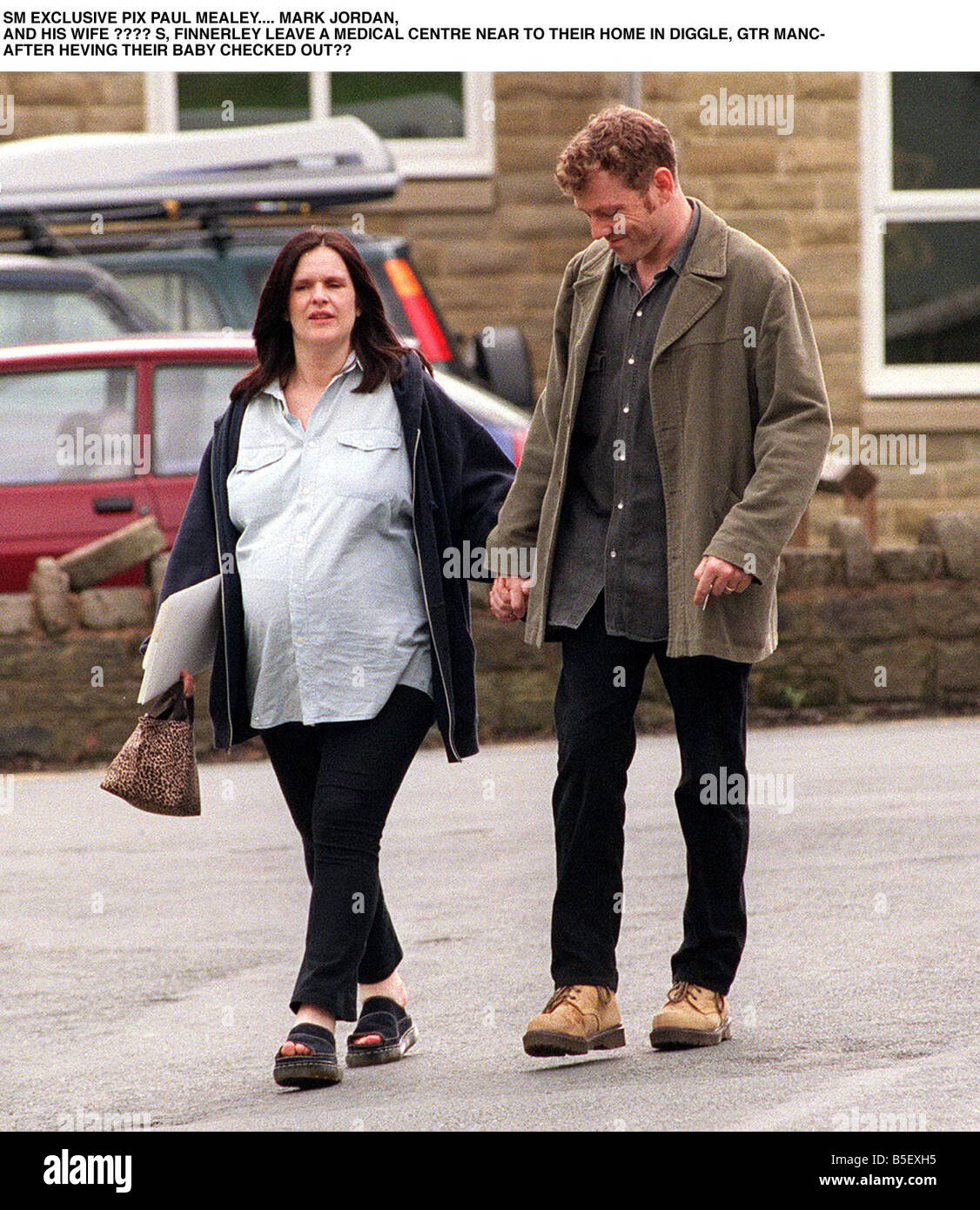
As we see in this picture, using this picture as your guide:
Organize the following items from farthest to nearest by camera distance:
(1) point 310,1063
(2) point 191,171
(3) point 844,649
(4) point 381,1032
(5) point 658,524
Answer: (2) point 191,171 → (3) point 844,649 → (4) point 381,1032 → (5) point 658,524 → (1) point 310,1063

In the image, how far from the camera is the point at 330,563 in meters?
4.67

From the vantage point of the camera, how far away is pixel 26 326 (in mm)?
10578

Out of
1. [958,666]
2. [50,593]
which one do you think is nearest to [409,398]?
[50,593]

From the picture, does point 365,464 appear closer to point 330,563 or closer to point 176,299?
point 330,563

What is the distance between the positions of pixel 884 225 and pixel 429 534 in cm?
998

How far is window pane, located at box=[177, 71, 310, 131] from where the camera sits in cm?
1584

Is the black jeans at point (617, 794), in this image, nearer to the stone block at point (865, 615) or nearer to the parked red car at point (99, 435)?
the parked red car at point (99, 435)

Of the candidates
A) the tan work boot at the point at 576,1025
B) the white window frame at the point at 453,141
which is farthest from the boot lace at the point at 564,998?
the white window frame at the point at 453,141

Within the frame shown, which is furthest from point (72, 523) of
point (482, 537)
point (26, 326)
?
point (482, 537)

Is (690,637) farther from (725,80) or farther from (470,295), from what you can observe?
(470,295)

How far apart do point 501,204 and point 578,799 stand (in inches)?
456

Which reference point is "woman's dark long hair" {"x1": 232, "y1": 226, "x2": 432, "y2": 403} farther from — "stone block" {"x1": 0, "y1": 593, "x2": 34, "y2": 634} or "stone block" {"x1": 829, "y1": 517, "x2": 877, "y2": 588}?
"stone block" {"x1": 829, "y1": 517, "x2": 877, "y2": 588}

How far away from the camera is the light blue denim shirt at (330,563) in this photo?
15.3 feet

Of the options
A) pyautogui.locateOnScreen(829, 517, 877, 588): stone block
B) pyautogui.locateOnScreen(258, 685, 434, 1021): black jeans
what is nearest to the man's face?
pyautogui.locateOnScreen(258, 685, 434, 1021): black jeans
